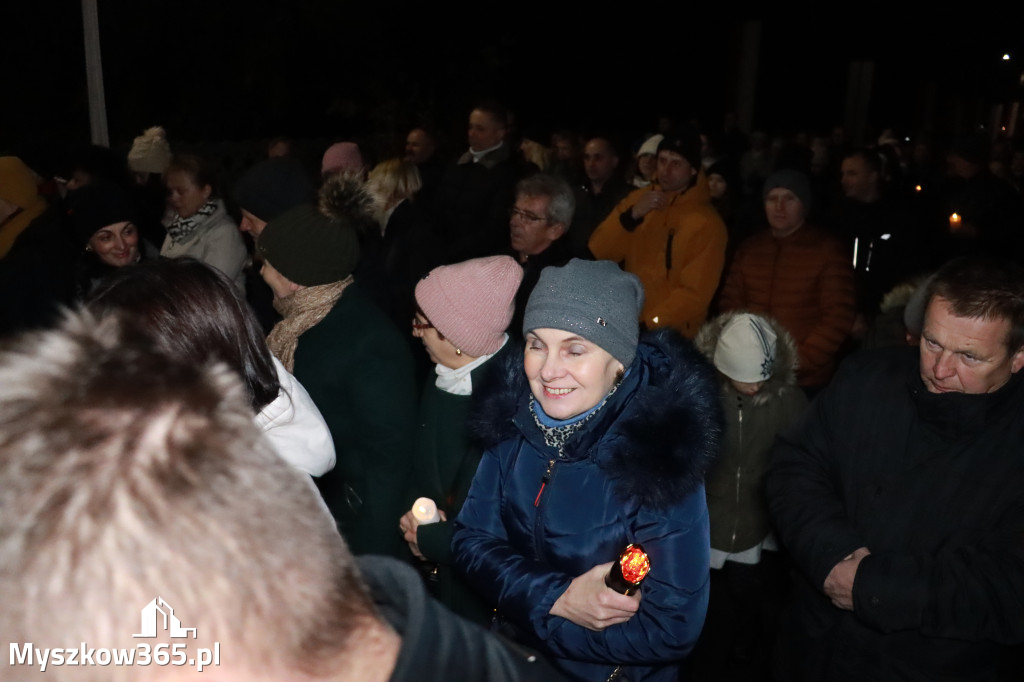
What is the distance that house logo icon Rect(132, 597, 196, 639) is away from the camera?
867 millimetres

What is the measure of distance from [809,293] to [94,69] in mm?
6624

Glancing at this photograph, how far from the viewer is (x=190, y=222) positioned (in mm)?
5195

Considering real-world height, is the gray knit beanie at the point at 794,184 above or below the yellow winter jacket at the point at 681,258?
above

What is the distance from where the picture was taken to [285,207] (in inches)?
171

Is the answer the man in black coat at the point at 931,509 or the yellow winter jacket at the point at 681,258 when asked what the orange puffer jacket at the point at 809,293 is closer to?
the yellow winter jacket at the point at 681,258

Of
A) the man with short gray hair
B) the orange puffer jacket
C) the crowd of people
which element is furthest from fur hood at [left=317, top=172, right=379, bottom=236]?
the orange puffer jacket

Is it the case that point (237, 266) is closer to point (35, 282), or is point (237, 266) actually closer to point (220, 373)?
point (35, 282)

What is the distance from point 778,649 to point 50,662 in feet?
8.05

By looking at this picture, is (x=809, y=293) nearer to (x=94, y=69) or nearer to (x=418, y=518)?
(x=418, y=518)

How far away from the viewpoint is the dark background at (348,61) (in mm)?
14930

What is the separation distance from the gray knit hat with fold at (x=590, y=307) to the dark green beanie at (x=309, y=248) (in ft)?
3.64

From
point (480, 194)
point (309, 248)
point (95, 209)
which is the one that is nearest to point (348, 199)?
point (309, 248)

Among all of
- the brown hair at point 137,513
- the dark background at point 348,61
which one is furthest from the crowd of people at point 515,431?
the dark background at point 348,61

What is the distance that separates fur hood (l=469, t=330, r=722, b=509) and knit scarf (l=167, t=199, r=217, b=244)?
3.33 meters
